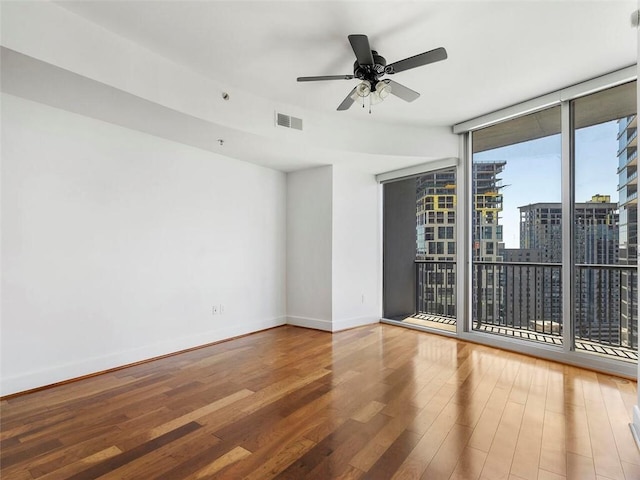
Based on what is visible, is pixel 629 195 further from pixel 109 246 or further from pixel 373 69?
pixel 109 246

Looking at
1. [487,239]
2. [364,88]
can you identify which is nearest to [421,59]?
[364,88]

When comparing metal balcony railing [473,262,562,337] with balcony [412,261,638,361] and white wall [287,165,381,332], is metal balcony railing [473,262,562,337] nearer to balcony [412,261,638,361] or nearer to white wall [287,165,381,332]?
balcony [412,261,638,361]

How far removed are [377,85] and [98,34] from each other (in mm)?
2175

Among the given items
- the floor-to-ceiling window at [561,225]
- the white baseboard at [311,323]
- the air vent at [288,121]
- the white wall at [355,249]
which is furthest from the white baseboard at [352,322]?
the air vent at [288,121]

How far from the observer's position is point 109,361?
3.24 metres

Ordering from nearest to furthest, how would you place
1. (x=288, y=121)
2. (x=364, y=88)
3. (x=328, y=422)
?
(x=328, y=422), (x=364, y=88), (x=288, y=121)

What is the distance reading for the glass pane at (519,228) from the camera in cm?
371

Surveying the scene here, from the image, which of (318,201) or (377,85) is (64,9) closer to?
(377,85)

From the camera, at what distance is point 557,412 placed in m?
2.41

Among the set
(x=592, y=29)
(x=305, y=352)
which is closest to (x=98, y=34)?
(x=305, y=352)

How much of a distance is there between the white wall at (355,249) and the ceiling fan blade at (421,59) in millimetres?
2399

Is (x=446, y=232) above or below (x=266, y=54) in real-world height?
below

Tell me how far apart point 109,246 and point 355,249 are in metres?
3.25

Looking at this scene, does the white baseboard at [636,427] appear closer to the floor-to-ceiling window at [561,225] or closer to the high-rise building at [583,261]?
the floor-to-ceiling window at [561,225]
